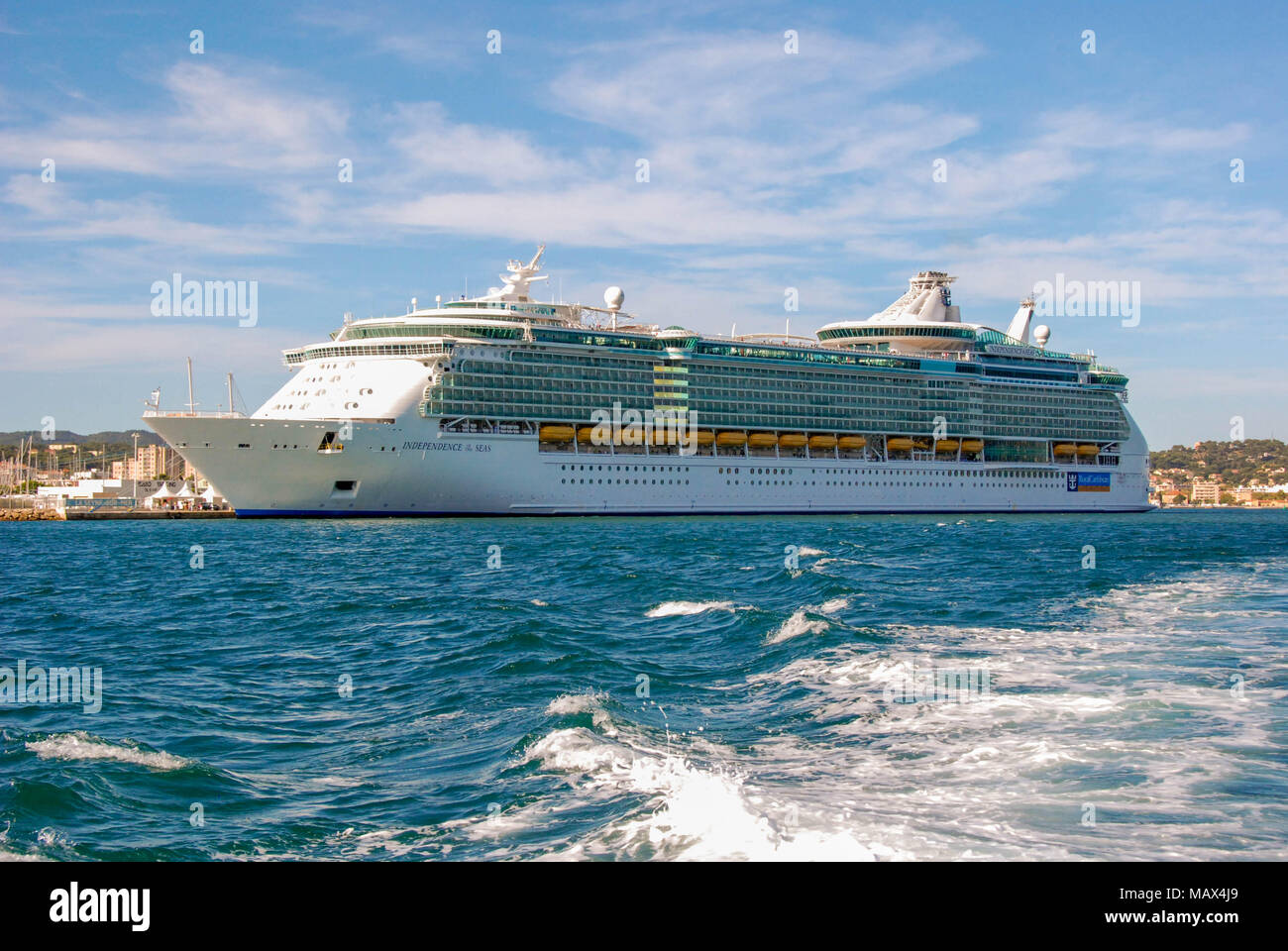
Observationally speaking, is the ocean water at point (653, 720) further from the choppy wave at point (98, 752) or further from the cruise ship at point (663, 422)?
the cruise ship at point (663, 422)

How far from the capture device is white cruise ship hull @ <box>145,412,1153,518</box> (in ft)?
222

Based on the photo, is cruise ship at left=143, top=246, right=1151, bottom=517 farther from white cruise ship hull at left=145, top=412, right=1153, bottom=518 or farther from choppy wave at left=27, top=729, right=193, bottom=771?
choppy wave at left=27, top=729, right=193, bottom=771

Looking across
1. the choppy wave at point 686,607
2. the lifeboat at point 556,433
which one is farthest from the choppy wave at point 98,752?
the lifeboat at point 556,433

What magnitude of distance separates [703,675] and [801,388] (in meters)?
79.9

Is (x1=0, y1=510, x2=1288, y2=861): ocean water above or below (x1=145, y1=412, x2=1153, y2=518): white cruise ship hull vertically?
below

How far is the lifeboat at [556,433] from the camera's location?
80.9 metres

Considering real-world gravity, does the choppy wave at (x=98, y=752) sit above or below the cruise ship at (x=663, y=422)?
below

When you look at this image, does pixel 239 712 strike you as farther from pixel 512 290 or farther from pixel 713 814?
pixel 512 290

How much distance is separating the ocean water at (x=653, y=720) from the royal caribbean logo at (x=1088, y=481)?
263 ft

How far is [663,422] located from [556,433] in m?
10.2

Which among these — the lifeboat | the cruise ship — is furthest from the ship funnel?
the lifeboat

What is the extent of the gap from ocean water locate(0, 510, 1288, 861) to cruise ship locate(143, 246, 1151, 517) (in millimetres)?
35776

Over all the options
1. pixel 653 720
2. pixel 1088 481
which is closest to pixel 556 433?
pixel 1088 481
